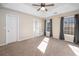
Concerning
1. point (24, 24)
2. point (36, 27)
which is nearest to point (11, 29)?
point (24, 24)

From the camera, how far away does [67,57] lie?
1.77 metres

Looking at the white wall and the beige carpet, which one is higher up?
the white wall

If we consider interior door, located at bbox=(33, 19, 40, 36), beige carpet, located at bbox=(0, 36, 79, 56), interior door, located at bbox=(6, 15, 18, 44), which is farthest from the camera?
interior door, located at bbox=(33, 19, 40, 36)

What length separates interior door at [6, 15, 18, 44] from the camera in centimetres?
221

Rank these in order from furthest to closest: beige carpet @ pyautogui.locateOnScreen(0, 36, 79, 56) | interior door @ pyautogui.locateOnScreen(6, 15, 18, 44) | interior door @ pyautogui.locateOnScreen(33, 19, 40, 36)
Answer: interior door @ pyautogui.locateOnScreen(33, 19, 40, 36), interior door @ pyautogui.locateOnScreen(6, 15, 18, 44), beige carpet @ pyautogui.locateOnScreen(0, 36, 79, 56)

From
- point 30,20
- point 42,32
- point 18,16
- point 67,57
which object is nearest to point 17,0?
point 18,16

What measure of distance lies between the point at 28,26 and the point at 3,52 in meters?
0.82

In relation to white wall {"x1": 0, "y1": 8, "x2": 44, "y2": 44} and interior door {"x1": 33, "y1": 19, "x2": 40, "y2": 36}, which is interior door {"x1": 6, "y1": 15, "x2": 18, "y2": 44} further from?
interior door {"x1": 33, "y1": 19, "x2": 40, "y2": 36}

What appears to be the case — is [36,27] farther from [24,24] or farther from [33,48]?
[33,48]

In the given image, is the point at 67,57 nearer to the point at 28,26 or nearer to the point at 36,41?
the point at 36,41

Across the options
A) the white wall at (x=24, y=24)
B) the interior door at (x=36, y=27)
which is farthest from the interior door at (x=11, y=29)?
the interior door at (x=36, y=27)

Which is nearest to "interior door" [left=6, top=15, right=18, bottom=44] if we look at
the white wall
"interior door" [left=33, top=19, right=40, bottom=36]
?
the white wall

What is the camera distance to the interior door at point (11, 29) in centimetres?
221

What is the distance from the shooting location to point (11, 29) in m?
2.21
